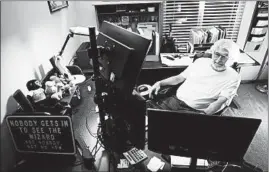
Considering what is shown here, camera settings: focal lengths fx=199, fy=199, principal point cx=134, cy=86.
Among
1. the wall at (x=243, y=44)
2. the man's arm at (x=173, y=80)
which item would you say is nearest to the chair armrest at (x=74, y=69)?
the man's arm at (x=173, y=80)

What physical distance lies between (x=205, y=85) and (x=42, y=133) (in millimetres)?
1665

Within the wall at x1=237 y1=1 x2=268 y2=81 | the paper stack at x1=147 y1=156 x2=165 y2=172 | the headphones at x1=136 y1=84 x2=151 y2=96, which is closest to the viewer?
the paper stack at x1=147 y1=156 x2=165 y2=172

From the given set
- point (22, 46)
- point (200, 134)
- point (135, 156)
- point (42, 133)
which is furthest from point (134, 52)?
point (22, 46)

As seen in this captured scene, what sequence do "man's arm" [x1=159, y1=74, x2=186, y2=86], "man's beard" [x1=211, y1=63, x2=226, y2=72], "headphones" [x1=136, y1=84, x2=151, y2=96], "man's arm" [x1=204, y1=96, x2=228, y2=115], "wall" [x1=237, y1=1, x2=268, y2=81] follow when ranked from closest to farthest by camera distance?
1. "man's arm" [x1=204, y1=96, x2=228, y2=115]
2. "man's beard" [x1=211, y1=63, x2=226, y2=72]
3. "headphones" [x1=136, y1=84, x2=151, y2=96]
4. "man's arm" [x1=159, y1=74, x2=186, y2=86]
5. "wall" [x1=237, y1=1, x2=268, y2=81]

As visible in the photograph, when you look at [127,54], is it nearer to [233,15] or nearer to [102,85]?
[102,85]

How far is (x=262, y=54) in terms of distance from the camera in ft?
11.9

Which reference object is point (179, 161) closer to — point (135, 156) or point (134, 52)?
point (135, 156)

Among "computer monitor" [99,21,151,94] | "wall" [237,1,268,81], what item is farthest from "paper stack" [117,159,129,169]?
"wall" [237,1,268,81]

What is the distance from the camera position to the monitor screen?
3.67 feet

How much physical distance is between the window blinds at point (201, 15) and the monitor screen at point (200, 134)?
9.03 feet

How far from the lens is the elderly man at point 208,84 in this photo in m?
1.99

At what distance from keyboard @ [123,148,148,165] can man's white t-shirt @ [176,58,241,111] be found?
99cm

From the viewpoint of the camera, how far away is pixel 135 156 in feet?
4.69

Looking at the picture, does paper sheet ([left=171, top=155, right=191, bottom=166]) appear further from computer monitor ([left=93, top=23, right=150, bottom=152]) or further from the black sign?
the black sign
